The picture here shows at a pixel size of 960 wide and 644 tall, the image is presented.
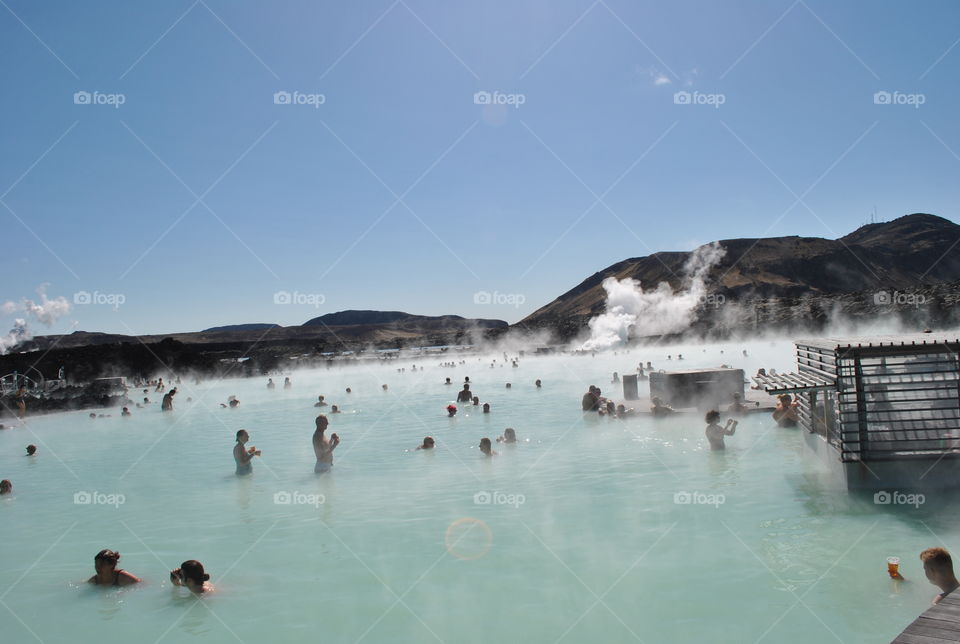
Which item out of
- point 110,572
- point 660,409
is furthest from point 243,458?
point 660,409

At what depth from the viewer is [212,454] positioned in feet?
56.8

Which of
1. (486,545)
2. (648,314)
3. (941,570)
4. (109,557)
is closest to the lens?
(941,570)

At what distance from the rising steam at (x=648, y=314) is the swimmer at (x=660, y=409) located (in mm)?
49231

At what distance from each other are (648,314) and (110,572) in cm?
9323

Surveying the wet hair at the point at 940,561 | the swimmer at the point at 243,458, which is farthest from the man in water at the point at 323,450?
the wet hair at the point at 940,561

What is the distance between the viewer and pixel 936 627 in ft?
11.3

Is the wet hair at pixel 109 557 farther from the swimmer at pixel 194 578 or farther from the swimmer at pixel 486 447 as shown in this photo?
the swimmer at pixel 486 447

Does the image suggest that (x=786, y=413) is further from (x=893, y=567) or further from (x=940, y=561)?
(x=940, y=561)

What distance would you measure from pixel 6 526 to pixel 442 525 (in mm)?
8389

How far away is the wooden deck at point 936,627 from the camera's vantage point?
3279 mm

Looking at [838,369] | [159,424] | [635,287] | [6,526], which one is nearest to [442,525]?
[838,369]

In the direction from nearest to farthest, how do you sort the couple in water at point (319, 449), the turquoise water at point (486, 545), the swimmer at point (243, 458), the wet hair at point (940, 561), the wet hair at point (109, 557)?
the wet hair at point (940, 561) → the turquoise water at point (486, 545) → the wet hair at point (109, 557) → the couple in water at point (319, 449) → the swimmer at point (243, 458)

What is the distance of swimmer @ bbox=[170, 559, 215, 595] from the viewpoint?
23.3ft

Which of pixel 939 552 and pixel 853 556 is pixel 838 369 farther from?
pixel 939 552
